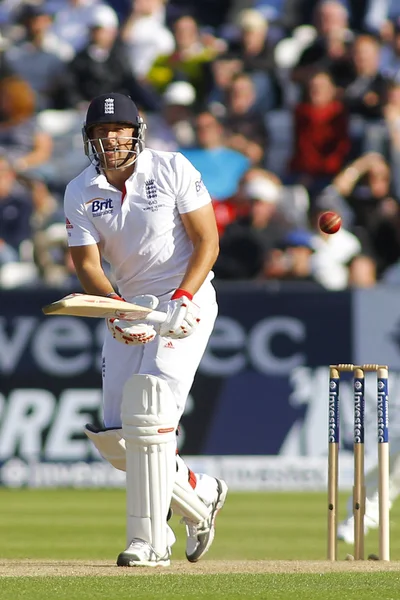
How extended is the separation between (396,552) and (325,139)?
6725mm

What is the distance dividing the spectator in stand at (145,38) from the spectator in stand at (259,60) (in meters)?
0.82

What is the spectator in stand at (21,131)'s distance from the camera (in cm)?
1321

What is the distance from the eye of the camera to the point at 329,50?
44.2 feet

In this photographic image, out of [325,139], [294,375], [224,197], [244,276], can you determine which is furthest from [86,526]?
[325,139]

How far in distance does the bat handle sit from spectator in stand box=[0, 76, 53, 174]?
787cm

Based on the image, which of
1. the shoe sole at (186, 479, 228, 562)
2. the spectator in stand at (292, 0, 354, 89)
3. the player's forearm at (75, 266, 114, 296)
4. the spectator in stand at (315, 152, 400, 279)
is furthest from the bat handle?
the spectator in stand at (292, 0, 354, 89)

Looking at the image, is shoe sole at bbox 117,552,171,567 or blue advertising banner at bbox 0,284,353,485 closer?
shoe sole at bbox 117,552,171,567

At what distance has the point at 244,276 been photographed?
1127 cm

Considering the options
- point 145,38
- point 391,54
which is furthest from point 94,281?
point 145,38

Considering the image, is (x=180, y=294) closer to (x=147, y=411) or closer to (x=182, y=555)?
(x=147, y=411)

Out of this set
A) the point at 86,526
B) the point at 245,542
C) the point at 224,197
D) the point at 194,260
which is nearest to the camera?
the point at 194,260

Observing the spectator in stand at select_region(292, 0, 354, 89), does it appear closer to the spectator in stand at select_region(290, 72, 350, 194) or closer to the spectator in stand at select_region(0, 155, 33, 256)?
the spectator in stand at select_region(290, 72, 350, 194)

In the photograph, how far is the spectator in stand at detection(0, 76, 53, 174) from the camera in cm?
1321

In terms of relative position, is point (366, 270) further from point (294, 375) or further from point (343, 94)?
point (343, 94)
